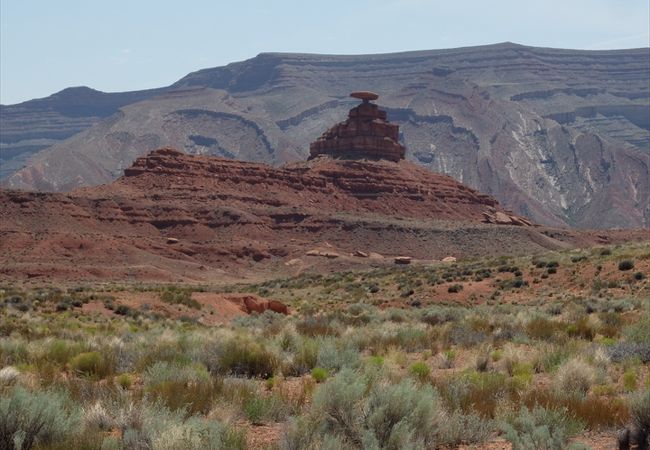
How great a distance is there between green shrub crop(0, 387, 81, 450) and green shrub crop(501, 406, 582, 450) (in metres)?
4.61

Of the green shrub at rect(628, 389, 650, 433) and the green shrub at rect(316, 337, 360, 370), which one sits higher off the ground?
the green shrub at rect(628, 389, 650, 433)

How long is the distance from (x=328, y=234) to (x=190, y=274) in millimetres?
24662

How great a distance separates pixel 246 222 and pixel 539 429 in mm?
93948

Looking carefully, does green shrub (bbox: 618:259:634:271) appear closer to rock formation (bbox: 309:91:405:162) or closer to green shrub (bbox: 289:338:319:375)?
green shrub (bbox: 289:338:319:375)

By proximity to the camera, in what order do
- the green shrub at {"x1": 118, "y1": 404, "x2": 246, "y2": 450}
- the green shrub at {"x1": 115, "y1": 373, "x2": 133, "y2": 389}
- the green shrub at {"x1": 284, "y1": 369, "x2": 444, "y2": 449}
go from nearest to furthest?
the green shrub at {"x1": 118, "y1": 404, "x2": 246, "y2": 450}
the green shrub at {"x1": 284, "y1": 369, "x2": 444, "y2": 449}
the green shrub at {"x1": 115, "y1": 373, "x2": 133, "y2": 389}

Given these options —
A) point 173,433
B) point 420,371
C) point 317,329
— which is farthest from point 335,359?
point 317,329

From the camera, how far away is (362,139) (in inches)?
5059

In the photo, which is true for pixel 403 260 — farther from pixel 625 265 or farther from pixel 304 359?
pixel 304 359

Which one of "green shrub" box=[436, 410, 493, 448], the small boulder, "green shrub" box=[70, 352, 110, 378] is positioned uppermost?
"green shrub" box=[436, 410, 493, 448]

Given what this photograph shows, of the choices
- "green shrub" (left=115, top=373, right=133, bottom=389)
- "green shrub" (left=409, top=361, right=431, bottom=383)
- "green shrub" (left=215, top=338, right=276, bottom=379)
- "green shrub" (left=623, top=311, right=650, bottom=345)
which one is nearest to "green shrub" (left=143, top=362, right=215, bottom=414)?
"green shrub" (left=115, top=373, right=133, bottom=389)

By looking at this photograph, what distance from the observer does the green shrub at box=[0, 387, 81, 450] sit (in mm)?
7797

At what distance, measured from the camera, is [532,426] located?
8609 millimetres

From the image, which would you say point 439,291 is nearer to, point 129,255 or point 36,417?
point 36,417

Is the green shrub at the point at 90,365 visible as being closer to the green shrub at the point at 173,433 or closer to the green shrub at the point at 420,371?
the green shrub at the point at 173,433
